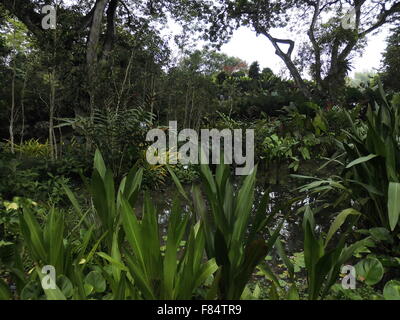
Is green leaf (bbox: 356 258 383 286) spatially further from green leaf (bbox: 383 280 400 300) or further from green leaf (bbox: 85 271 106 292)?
green leaf (bbox: 85 271 106 292)

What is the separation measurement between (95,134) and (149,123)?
2.25 feet

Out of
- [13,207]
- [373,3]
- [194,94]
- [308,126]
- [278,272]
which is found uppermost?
[373,3]

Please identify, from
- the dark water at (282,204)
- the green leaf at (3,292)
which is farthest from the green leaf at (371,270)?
the green leaf at (3,292)

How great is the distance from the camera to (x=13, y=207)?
1.76 meters

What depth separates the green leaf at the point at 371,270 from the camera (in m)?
1.35

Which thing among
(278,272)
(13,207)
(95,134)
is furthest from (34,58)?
(278,272)

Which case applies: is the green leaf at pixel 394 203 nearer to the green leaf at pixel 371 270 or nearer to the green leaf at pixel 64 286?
the green leaf at pixel 371 270

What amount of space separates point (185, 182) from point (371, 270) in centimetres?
340

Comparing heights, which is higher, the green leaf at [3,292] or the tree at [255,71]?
the tree at [255,71]
